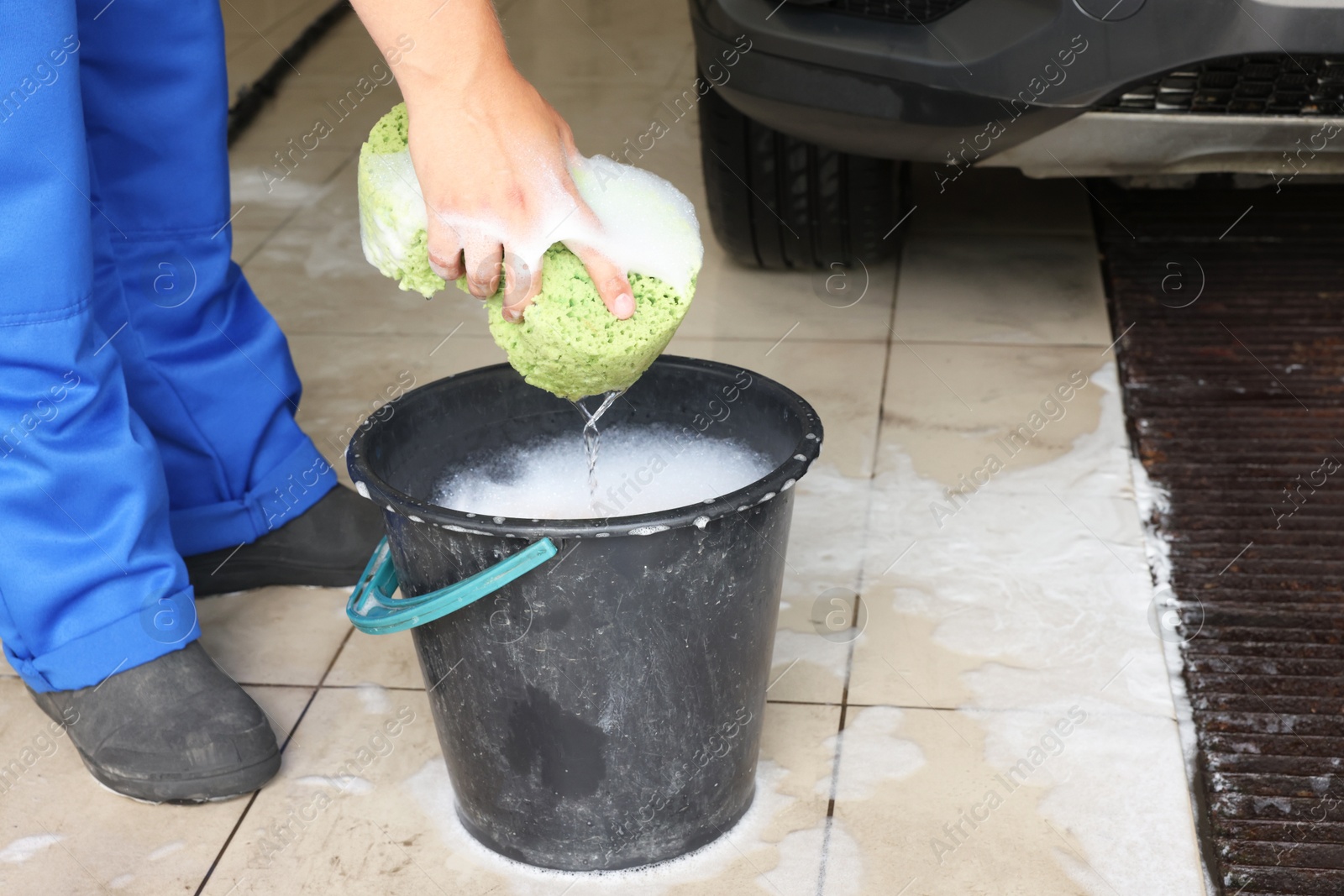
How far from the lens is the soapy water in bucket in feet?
4.84

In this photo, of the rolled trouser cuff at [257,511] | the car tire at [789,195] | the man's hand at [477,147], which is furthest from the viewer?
the car tire at [789,195]

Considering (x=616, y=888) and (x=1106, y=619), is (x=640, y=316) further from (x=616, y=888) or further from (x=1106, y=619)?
(x=1106, y=619)

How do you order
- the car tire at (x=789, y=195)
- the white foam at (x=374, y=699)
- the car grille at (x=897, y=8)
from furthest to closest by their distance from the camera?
the car tire at (x=789, y=195), the car grille at (x=897, y=8), the white foam at (x=374, y=699)

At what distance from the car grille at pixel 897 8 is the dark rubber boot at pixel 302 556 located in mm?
1042

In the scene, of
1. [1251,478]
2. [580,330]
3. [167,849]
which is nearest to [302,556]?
[167,849]

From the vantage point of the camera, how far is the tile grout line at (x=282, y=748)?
4.68ft

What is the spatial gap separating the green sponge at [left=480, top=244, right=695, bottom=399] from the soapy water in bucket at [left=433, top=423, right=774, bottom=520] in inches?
8.5

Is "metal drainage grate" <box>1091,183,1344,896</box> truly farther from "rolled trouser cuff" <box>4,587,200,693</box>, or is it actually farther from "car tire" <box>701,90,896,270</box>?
"rolled trouser cuff" <box>4,587,200,693</box>

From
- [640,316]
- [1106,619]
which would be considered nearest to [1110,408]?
[1106,619]

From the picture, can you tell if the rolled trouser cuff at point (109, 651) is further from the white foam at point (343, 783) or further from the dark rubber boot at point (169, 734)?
the white foam at point (343, 783)

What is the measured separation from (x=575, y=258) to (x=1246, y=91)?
1206mm

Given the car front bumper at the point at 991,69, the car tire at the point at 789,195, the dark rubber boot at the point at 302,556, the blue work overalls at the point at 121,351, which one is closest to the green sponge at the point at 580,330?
the blue work overalls at the point at 121,351

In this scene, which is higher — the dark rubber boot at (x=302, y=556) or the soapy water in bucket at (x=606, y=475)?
the soapy water in bucket at (x=606, y=475)

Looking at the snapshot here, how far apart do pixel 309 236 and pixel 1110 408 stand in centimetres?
189
